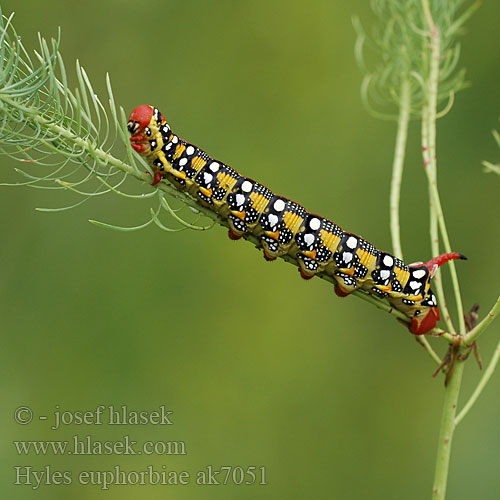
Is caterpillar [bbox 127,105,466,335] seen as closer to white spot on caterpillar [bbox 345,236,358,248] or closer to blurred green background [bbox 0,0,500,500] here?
white spot on caterpillar [bbox 345,236,358,248]

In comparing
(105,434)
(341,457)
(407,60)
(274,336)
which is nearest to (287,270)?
(274,336)

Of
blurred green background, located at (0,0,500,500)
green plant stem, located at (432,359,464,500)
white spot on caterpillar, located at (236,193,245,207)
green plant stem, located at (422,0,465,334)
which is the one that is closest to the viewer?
green plant stem, located at (432,359,464,500)

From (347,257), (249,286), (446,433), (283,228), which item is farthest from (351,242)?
(249,286)

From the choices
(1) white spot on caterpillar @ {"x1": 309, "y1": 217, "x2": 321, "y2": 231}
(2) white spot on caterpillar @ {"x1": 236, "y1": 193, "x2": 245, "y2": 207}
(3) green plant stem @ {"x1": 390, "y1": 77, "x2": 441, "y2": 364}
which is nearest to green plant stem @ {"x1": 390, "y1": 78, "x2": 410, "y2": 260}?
→ (3) green plant stem @ {"x1": 390, "y1": 77, "x2": 441, "y2": 364}

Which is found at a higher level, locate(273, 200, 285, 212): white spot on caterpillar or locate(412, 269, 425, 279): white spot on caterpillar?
locate(273, 200, 285, 212): white spot on caterpillar

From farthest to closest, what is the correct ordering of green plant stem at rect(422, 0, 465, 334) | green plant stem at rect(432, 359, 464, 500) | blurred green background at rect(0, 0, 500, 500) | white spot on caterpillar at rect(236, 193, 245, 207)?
blurred green background at rect(0, 0, 500, 500), white spot on caterpillar at rect(236, 193, 245, 207), green plant stem at rect(422, 0, 465, 334), green plant stem at rect(432, 359, 464, 500)

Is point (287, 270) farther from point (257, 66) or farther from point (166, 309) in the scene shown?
point (257, 66)
